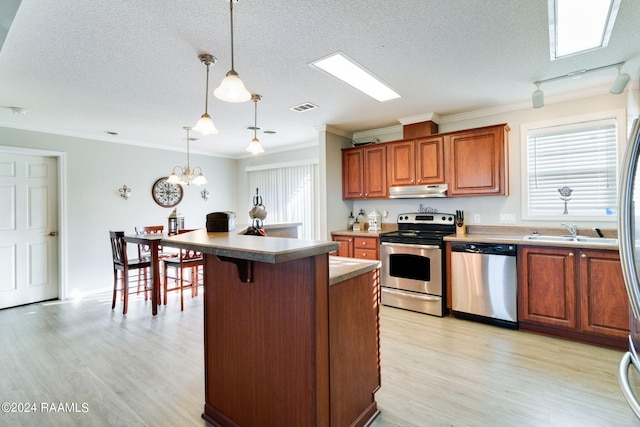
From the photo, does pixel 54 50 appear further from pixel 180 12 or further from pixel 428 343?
pixel 428 343

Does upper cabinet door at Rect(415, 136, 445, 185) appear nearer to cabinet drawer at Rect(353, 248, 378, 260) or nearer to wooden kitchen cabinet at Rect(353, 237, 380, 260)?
wooden kitchen cabinet at Rect(353, 237, 380, 260)

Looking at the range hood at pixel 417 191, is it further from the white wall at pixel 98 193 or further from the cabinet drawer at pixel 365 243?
the white wall at pixel 98 193

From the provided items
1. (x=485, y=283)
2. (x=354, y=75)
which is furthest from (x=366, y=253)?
(x=354, y=75)

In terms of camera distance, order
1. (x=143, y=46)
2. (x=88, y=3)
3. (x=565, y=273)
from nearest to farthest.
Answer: (x=88, y=3) < (x=143, y=46) < (x=565, y=273)

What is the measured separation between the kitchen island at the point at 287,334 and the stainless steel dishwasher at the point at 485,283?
183 cm

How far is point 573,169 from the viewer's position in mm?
3256

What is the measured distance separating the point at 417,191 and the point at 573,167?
5.33 feet

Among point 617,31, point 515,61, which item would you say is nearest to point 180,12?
point 515,61

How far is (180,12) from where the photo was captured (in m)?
1.80

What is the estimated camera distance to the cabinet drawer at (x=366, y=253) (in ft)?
13.2

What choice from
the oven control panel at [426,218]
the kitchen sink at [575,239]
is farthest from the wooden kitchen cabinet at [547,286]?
the oven control panel at [426,218]

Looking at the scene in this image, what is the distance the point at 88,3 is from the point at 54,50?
2.53 feet

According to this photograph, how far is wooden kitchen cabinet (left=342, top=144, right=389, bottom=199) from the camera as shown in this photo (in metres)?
4.25

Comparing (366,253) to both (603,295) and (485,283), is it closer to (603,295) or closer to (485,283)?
(485,283)
